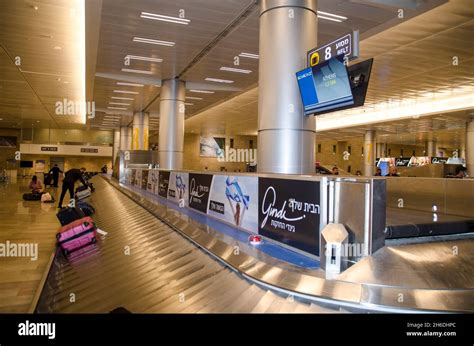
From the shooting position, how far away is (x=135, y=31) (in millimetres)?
8719

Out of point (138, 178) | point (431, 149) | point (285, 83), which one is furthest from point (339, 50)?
point (431, 149)

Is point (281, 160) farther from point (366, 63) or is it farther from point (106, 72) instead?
point (106, 72)

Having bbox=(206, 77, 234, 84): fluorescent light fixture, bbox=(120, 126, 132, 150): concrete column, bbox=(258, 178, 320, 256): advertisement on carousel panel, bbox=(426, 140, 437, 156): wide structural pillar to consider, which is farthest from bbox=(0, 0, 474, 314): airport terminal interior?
bbox=(426, 140, 437, 156): wide structural pillar

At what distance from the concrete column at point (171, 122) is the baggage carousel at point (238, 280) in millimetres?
9680

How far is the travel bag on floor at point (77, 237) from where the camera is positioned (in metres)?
4.96

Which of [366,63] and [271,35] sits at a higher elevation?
[271,35]

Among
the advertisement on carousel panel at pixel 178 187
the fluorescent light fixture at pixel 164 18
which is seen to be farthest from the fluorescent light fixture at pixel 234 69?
the advertisement on carousel panel at pixel 178 187

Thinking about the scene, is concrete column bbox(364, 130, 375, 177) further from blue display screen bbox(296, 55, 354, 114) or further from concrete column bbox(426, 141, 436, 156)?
blue display screen bbox(296, 55, 354, 114)

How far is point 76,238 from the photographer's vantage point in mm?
4965

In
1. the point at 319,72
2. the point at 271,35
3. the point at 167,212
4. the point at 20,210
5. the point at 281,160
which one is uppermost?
the point at 271,35

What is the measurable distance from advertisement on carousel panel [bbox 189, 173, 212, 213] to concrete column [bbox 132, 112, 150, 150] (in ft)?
53.1

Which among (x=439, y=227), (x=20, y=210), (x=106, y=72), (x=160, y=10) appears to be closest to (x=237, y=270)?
(x=439, y=227)
